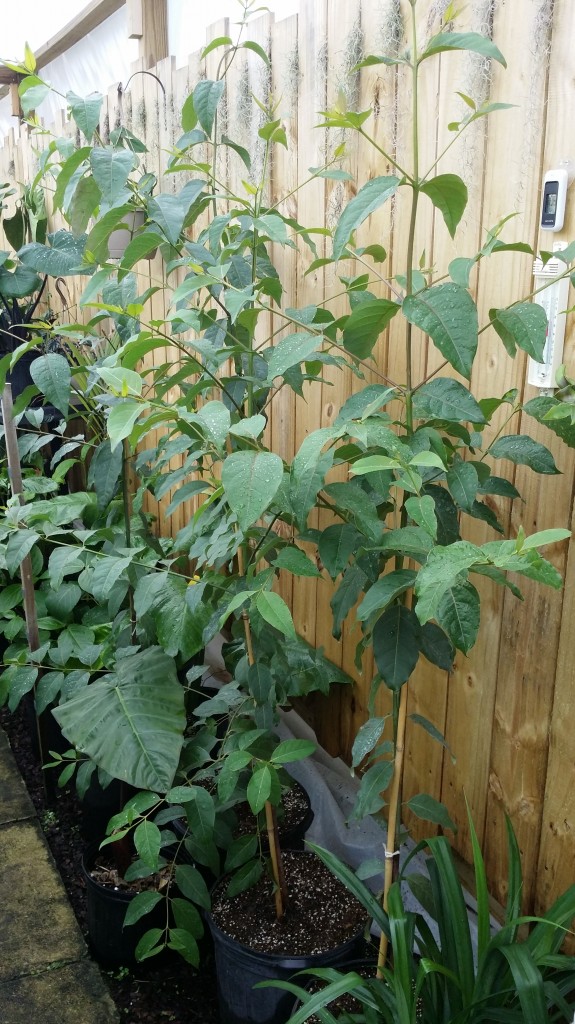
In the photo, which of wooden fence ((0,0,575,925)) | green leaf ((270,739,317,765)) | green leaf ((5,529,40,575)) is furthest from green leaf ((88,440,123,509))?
green leaf ((270,739,317,765))

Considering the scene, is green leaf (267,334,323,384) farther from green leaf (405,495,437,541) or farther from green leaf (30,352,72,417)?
green leaf (30,352,72,417)

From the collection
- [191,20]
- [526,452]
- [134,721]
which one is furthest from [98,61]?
[526,452]

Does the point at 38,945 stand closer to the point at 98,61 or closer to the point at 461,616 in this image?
the point at 461,616

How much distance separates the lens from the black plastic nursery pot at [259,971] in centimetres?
143

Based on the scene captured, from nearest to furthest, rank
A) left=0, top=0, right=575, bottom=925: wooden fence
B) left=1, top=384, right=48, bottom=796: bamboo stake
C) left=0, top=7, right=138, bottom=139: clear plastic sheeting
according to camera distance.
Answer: left=0, top=0, right=575, bottom=925: wooden fence < left=1, top=384, right=48, bottom=796: bamboo stake < left=0, top=7, right=138, bottom=139: clear plastic sheeting

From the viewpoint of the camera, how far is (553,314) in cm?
123

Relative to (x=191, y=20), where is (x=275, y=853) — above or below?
below

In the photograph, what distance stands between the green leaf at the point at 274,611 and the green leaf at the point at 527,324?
1.39ft

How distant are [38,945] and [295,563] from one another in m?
1.34

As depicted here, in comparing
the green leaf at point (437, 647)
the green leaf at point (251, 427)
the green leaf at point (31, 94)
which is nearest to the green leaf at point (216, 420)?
the green leaf at point (251, 427)

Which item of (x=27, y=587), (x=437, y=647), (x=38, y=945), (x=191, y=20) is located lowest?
(x=38, y=945)

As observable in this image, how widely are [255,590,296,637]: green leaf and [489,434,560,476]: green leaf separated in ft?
1.18

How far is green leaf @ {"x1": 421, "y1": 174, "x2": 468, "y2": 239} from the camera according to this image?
0.97 meters

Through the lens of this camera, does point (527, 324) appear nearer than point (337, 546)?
Yes
